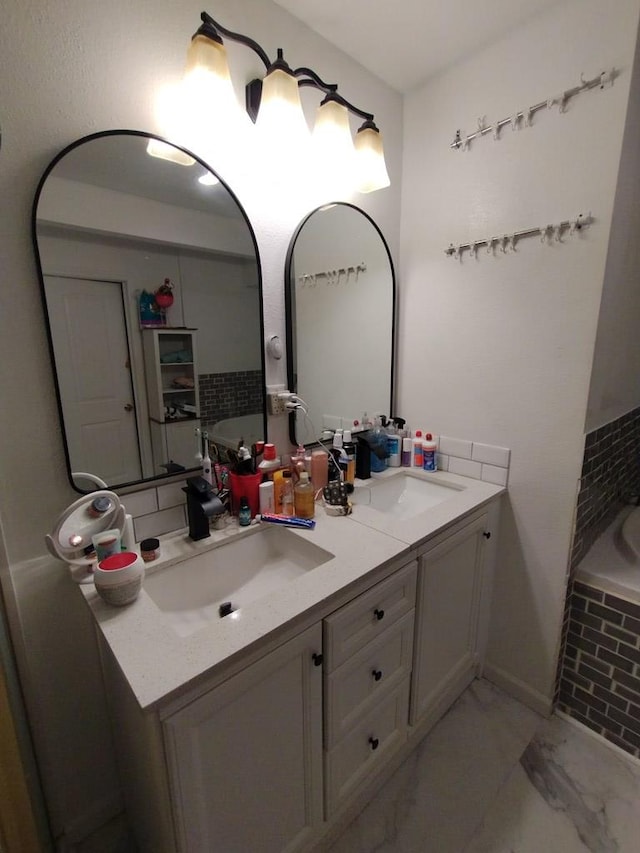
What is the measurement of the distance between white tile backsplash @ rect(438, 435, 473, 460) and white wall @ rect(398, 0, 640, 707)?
0.13 feet

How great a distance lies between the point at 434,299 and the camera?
1646mm

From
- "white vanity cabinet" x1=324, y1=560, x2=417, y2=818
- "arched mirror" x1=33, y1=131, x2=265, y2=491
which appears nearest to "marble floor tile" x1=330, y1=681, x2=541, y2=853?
"white vanity cabinet" x1=324, y1=560, x2=417, y2=818

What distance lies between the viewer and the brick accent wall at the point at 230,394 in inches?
48.4

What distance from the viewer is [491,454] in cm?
155

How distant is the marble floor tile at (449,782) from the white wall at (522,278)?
169 mm

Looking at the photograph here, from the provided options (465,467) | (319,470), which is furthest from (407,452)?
(319,470)

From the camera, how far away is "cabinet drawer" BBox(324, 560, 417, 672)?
0.95 m

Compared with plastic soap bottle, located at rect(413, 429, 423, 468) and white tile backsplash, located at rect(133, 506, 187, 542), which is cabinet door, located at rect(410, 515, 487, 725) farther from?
white tile backsplash, located at rect(133, 506, 187, 542)

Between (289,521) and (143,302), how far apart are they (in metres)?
0.76

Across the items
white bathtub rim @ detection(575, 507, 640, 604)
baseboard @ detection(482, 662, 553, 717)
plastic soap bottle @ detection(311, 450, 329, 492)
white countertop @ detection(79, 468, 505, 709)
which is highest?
plastic soap bottle @ detection(311, 450, 329, 492)

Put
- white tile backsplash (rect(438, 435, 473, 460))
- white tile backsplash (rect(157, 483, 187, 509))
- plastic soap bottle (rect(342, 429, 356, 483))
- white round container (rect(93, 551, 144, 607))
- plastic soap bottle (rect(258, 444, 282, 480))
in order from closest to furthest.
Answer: white round container (rect(93, 551, 144, 607)) → white tile backsplash (rect(157, 483, 187, 509)) → plastic soap bottle (rect(258, 444, 282, 480)) → plastic soap bottle (rect(342, 429, 356, 483)) → white tile backsplash (rect(438, 435, 473, 460))

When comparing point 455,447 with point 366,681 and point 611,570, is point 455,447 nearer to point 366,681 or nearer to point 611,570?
point 611,570

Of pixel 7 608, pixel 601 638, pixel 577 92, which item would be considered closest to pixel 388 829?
pixel 601 638

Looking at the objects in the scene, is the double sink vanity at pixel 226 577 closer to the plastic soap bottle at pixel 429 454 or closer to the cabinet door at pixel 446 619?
the cabinet door at pixel 446 619
